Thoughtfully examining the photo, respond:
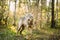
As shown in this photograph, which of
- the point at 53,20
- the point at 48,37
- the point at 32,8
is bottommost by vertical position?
the point at 48,37

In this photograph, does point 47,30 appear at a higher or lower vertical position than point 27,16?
lower

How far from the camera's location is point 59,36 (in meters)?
3.66

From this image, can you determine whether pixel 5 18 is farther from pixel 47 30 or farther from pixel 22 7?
pixel 47 30

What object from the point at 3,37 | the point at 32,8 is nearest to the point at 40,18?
the point at 32,8

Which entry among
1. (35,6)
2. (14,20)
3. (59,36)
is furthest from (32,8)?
(59,36)

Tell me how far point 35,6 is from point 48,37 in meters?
0.65

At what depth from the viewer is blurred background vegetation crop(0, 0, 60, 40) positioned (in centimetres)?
365

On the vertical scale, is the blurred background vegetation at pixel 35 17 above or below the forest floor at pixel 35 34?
above

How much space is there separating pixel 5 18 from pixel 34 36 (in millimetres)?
Result: 659

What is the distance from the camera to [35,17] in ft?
12.1

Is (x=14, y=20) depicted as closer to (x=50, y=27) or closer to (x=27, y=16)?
(x=27, y=16)

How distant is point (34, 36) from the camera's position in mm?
3650

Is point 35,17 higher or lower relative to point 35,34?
higher

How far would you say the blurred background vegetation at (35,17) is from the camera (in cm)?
365
